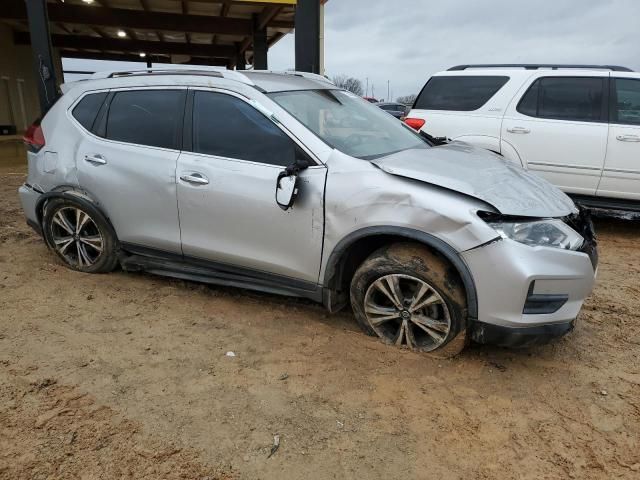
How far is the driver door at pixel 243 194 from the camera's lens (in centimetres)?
331

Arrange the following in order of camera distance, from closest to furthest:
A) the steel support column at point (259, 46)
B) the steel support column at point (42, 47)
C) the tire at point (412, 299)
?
the tire at point (412, 299) → the steel support column at point (42, 47) → the steel support column at point (259, 46)

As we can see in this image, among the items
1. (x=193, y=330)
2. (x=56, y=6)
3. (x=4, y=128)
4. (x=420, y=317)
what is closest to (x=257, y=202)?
(x=193, y=330)

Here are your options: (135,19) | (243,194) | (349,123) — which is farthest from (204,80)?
(135,19)

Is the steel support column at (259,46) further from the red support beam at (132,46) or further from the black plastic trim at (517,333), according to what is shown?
the black plastic trim at (517,333)

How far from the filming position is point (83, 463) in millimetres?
2281

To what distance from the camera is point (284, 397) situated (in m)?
2.79

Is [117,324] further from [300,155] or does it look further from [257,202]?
[300,155]

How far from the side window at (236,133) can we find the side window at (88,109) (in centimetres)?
105

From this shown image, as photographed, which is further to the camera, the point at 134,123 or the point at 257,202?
the point at 134,123

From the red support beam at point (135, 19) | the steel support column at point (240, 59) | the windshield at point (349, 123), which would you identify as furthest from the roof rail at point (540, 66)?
the steel support column at point (240, 59)

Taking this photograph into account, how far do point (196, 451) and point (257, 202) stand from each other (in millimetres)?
1616

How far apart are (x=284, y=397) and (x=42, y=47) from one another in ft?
23.0

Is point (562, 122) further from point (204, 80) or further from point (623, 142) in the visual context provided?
point (204, 80)

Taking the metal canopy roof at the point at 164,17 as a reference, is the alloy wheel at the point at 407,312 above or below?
below
